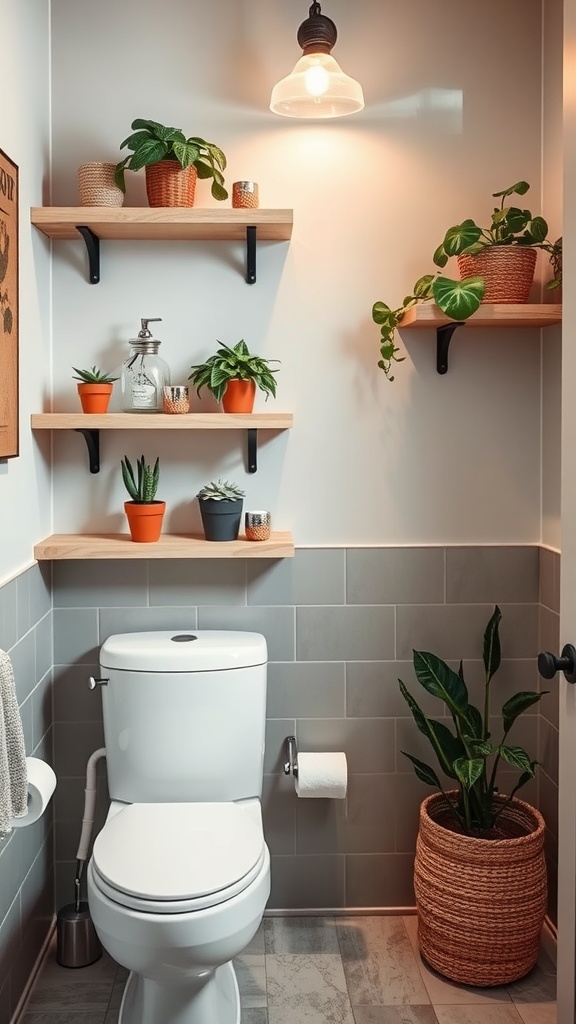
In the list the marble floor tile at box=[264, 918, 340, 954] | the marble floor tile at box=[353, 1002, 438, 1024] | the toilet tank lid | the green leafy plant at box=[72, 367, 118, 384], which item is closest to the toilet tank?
the toilet tank lid

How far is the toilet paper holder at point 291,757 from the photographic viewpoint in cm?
234

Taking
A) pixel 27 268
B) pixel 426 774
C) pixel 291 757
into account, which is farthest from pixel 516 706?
pixel 27 268

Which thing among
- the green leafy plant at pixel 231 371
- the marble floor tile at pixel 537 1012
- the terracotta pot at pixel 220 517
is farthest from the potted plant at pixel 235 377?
the marble floor tile at pixel 537 1012

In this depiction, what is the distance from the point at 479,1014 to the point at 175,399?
156 cm

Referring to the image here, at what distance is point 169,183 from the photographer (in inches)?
86.1

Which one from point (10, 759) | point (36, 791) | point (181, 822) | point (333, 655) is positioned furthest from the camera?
point (333, 655)

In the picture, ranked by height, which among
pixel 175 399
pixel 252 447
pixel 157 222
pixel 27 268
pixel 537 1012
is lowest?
pixel 537 1012

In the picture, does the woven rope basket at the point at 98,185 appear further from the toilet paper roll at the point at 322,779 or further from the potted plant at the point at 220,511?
the toilet paper roll at the point at 322,779

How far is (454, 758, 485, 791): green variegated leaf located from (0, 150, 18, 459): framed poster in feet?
3.99

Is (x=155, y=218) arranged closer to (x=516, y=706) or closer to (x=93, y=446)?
(x=93, y=446)

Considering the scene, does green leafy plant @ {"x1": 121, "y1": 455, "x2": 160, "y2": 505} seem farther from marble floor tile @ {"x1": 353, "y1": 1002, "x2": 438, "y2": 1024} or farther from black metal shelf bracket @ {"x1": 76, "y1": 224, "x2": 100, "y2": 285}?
marble floor tile @ {"x1": 353, "y1": 1002, "x2": 438, "y2": 1024}

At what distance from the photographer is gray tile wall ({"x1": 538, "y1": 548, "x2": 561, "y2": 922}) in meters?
2.32

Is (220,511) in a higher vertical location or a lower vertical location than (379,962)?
higher

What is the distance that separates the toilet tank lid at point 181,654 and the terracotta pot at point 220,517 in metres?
0.26
